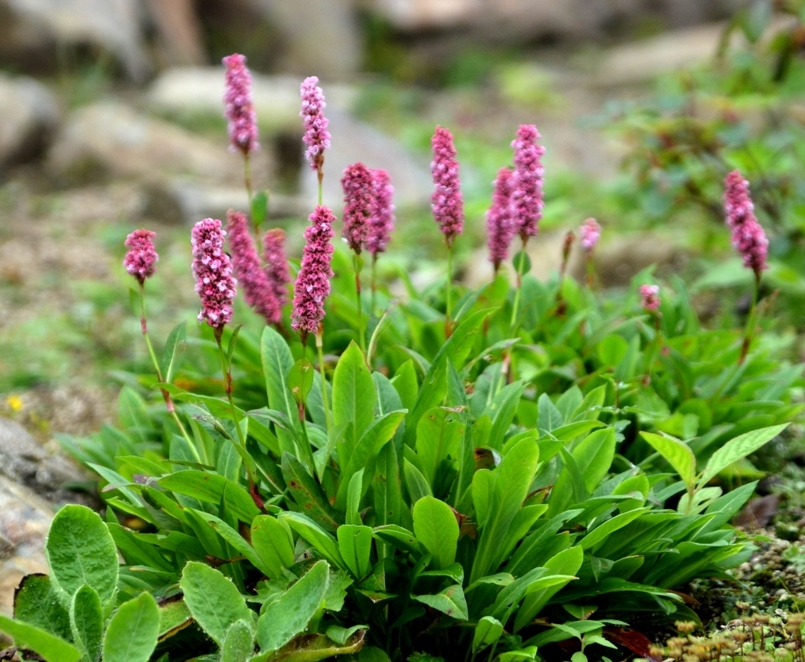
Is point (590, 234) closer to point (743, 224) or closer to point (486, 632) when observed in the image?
point (743, 224)

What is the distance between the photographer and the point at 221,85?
991cm

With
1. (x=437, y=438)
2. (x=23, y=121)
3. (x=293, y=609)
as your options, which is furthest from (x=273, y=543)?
(x=23, y=121)

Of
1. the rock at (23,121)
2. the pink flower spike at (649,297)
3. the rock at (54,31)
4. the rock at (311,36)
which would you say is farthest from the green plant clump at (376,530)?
the rock at (311,36)

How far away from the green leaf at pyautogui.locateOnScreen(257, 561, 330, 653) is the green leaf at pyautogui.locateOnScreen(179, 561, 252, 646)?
7 centimetres

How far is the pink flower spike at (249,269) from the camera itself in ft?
9.01

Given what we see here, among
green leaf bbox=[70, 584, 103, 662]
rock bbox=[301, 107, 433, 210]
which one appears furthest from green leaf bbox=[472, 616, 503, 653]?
rock bbox=[301, 107, 433, 210]

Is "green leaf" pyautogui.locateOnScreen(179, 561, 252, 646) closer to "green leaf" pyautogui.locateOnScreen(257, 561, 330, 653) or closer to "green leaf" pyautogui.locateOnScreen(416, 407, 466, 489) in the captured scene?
"green leaf" pyautogui.locateOnScreen(257, 561, 330, 653)

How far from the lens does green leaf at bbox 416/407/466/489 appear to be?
2.42 metres

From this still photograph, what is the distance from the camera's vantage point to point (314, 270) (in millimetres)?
2117

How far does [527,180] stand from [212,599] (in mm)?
1433

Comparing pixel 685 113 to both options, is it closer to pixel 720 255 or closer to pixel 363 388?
pixel 720 255

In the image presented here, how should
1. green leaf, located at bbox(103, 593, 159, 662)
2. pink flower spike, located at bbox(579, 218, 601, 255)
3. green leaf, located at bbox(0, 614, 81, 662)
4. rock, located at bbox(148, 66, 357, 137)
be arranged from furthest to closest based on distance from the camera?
rock, located at bbox(148, 66, 357, 137), pink flower spike, located at bbox(579, 218, 601, 255), green leaf, located at bbox(103, 593, 159, 662), green leaf, located at bbox(0, 614, 81, 662)

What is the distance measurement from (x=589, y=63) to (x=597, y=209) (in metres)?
7.32

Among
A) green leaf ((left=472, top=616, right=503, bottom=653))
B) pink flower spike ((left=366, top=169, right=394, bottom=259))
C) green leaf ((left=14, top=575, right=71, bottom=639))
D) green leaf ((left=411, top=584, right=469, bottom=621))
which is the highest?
pink flower spike ((left=366, top=169, right=394, bottom=259))
